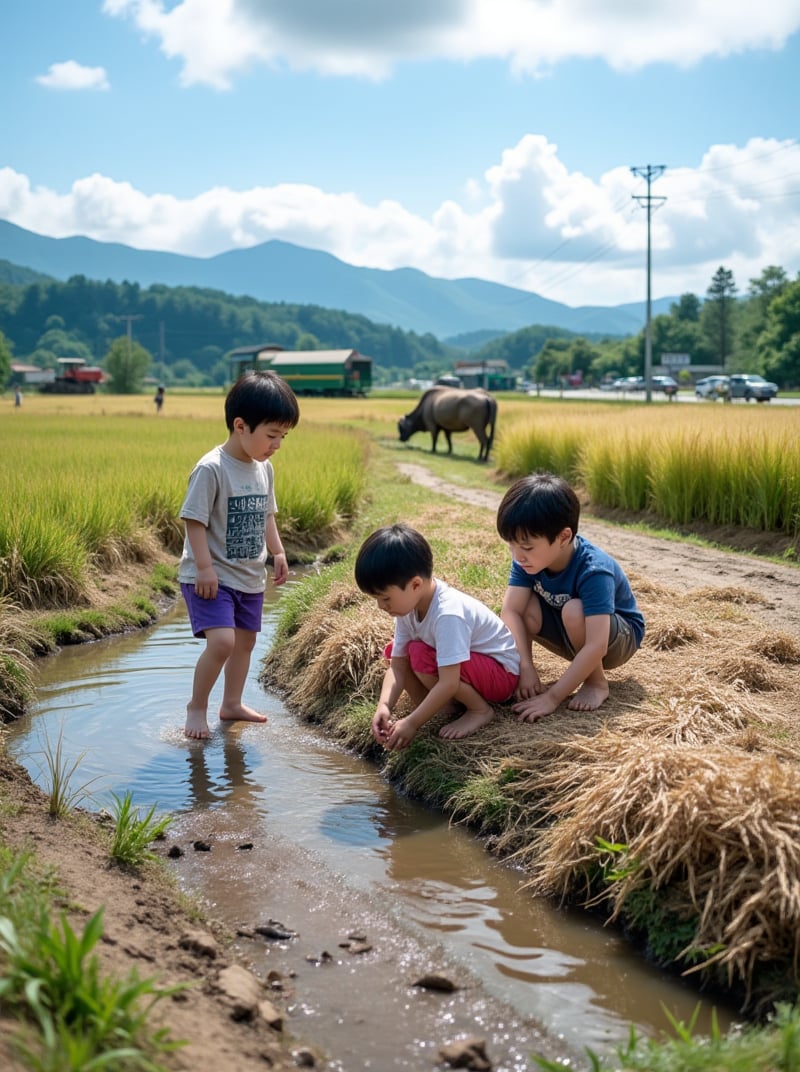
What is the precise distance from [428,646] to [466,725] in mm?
390

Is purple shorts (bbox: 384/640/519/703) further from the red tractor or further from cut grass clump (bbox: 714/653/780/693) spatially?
the red tractor

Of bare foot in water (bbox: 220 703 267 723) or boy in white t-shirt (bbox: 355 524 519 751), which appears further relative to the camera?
bare foot in water (bbox: 220 703 267 723)

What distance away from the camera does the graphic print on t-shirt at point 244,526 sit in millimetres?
4914

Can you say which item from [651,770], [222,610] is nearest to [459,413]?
[222,610]

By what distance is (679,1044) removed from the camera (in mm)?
2184

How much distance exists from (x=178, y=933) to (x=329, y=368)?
5569cm

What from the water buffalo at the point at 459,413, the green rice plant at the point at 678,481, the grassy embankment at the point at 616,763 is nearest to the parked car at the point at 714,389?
the water buffalo at the point at 459,413

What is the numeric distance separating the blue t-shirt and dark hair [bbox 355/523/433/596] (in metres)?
0.65

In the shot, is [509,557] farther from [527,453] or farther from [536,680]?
[527,453]

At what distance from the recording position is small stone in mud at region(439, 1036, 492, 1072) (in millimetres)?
2334

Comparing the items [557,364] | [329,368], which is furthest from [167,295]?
[329,368]

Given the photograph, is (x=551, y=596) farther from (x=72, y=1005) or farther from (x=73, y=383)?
(x=73, y=383)

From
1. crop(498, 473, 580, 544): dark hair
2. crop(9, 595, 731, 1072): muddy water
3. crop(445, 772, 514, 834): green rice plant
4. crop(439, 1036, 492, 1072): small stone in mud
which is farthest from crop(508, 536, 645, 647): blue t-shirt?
crop(439, 1036, 492, 1072): small stone in mud

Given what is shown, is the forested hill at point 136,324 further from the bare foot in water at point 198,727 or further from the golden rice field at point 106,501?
the bare foot in water at point 198,727
